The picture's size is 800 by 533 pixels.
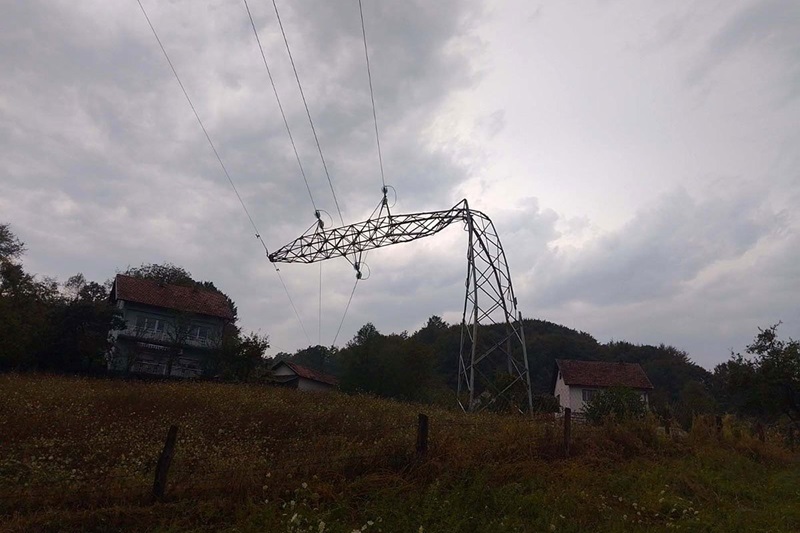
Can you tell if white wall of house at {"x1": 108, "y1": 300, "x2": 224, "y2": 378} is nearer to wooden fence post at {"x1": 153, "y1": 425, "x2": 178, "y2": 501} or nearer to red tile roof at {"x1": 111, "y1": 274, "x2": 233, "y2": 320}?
red tile roof at {"x1": 111, "y1": 274, "x2": 233, "y2": 320}

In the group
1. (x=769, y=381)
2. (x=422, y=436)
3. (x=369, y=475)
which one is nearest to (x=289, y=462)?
(x=369, y=475)

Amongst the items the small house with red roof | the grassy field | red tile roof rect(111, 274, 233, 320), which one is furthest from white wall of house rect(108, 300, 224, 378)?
the grassy field

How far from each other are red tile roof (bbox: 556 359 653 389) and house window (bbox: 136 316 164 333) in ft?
111

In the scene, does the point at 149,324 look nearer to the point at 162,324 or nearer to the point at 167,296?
the point at 162,324

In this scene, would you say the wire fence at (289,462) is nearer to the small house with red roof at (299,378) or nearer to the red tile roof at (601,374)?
the small house with red roof at (299,378)

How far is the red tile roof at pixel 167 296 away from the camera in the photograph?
43250mm

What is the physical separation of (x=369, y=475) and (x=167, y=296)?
Answer: 133 ft

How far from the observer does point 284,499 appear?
8703 mm

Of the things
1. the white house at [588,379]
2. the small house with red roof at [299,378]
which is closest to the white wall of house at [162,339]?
the small house with red roof at [299,378]

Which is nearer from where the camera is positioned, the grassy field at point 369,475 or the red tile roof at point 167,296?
the grassy field at point 369,475

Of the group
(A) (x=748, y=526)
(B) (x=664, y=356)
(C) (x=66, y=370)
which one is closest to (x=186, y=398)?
(A) (x=748, y=526)

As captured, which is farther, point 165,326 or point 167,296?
point 167,296

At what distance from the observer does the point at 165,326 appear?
43.5m

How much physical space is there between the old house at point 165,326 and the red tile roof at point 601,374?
29.2m
